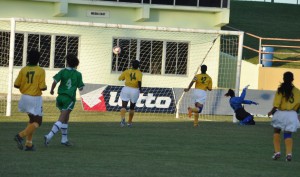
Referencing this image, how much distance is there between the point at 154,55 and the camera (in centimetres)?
3944

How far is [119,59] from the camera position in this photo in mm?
38594

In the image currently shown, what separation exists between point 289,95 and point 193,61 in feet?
71.0

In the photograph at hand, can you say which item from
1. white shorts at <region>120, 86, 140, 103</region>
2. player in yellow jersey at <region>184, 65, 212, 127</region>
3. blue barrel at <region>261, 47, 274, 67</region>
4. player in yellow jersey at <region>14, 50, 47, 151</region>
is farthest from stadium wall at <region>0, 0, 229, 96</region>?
player in yellow jersey at <region>14, 50, 47, 151</region>

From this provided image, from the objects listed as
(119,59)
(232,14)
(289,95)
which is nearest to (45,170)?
(289,95)

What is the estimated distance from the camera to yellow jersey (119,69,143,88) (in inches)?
1026

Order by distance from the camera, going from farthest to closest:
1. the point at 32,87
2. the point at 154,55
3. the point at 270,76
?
the point at 270,76 < the point at 154,55 < the point at 32,87

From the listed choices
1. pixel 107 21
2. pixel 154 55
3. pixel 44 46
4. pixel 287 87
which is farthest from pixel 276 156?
pixel 154 55

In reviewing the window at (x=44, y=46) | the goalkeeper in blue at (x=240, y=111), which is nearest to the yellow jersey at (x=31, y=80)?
the goalkeeper in blue at (x=240, y=111)

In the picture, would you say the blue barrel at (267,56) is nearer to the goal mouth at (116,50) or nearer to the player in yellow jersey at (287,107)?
the goal mouth at (116,50)

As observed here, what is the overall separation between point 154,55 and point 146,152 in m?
→ 21.9

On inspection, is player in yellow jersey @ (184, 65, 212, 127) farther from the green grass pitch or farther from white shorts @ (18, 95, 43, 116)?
white shorts @ (18, 95, 43, 116)

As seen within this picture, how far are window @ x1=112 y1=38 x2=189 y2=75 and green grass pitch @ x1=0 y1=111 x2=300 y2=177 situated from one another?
11.7m

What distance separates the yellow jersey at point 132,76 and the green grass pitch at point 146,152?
46.8 inches

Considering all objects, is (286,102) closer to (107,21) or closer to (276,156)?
(276,156)
